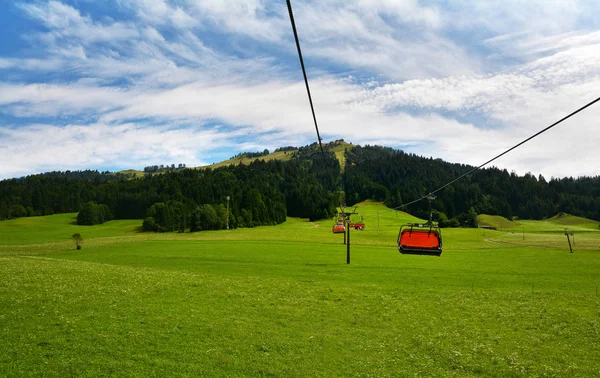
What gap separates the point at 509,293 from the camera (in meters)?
35.2

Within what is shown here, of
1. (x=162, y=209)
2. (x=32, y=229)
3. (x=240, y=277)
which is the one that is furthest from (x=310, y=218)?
(x=240, y=277)

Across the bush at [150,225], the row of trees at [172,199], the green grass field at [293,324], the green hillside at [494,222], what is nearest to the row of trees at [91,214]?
the row of trees at [172,199]

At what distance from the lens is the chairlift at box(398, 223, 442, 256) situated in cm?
2389

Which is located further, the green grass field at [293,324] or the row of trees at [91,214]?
the row of trees at [91,214]

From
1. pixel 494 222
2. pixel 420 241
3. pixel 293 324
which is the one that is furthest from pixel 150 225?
pixel 494 222

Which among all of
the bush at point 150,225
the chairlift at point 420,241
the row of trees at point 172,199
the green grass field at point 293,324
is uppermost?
the row of trees at point 172,199

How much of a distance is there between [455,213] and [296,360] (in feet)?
631

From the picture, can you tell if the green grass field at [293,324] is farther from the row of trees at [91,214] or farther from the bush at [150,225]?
the row of trees at [91,214]

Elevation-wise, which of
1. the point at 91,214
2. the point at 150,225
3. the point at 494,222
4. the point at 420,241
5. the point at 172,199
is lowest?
the point at 494,222

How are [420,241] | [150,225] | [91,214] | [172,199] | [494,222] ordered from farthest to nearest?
[494,222], [91,214], [172,199], [150,225], [420,241]

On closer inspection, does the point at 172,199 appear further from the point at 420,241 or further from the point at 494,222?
the point at 420,241

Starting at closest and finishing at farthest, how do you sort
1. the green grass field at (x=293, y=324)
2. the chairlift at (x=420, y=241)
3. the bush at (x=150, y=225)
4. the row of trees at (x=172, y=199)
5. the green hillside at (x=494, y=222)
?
1. the green grass field at (x=293, y=324)
2. the chairlift at (x=420, y=241)
3. the bush at (x=150, y=225)
4. the row of trees at (x=172, y=199)
5. the green hillside at (x=494, y=222)

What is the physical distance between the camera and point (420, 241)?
25578 mm

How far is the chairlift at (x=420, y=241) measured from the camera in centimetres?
2389
